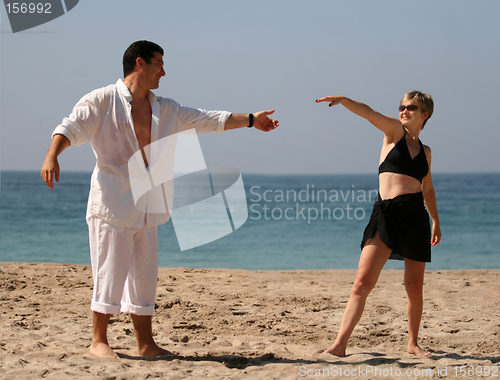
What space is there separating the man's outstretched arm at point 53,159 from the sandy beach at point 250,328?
129 cm

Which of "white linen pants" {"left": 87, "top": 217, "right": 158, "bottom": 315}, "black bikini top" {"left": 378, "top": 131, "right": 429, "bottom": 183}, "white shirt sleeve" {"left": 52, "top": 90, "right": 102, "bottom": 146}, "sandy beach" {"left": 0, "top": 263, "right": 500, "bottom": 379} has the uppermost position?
"white shirt sleeve" {"left": 52, "top": 90, "right": 102, "bottom": 146}

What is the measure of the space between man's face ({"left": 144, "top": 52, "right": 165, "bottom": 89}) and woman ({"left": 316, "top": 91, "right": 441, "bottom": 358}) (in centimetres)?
126

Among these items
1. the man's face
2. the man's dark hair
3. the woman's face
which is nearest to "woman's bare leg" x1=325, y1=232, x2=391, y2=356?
the woman's face

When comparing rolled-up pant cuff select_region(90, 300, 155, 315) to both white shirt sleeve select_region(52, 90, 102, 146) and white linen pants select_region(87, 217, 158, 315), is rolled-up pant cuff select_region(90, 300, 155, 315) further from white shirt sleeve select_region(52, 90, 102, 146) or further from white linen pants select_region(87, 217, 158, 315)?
white shirt sleeve select_region(52, 90, 102, 146)

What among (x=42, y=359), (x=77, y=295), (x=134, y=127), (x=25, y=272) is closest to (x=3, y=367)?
(x=42, y=359)

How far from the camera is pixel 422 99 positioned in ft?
11.5

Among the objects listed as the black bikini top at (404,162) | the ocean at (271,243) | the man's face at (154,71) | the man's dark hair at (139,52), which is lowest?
the ocean at (271,243)

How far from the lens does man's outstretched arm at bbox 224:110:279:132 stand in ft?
12.2

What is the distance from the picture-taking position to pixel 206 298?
18.1ft

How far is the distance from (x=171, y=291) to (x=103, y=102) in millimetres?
3154

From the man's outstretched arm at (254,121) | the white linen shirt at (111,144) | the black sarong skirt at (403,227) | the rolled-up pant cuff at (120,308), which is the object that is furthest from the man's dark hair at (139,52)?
the black sarong skirt at (403,227)

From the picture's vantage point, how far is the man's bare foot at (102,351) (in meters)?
3.38

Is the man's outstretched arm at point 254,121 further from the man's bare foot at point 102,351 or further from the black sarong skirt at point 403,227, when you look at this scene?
the man's bare foot at point 102,351

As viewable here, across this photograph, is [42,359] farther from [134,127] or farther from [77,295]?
[77,295]
